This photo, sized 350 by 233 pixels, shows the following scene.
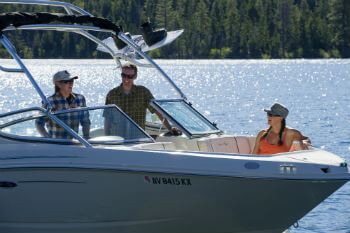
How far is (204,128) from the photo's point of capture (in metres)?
7.35

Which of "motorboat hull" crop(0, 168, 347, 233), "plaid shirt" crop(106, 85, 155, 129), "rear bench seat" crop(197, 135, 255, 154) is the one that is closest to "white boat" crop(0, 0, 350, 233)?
"motorboat hull" crop(0, 168, 347, 233)

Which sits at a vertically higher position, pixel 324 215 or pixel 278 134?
pixel 278 134

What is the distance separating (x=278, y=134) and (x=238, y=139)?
64 cm

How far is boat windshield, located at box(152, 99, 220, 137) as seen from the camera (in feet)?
23.4

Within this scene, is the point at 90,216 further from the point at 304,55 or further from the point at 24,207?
the point at 304,55

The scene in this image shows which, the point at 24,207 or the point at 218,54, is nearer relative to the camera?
the point at 24,207

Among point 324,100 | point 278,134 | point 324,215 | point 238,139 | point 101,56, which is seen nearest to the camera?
point 278,134

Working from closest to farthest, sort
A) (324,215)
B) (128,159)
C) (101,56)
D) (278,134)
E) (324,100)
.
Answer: (128,159) → (278,134) → (324,215) → (324,100) → (101,56)

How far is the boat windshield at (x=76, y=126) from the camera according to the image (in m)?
6.31

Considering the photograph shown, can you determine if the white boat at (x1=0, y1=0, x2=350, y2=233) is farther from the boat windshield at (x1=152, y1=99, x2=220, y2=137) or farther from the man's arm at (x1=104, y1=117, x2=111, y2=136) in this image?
the boat windshield at (x1=152, y1=99, x2=220, y2=137)

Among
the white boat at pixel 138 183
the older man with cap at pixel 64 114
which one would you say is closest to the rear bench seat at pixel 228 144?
the white boat at pixel 138 183

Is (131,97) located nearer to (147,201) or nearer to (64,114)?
(64,114)

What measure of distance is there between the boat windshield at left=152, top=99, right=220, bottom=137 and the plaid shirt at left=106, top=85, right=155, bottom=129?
0.21m

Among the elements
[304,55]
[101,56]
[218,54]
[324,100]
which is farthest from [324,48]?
[324,100]
